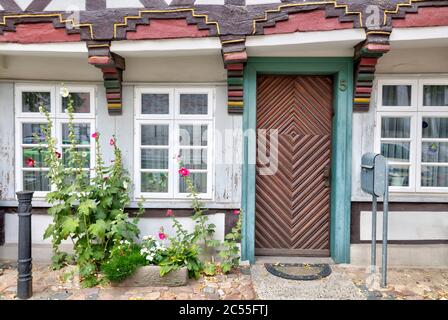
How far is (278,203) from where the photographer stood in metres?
4.59

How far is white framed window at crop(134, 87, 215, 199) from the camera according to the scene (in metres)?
4.39

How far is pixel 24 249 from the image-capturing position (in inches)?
141

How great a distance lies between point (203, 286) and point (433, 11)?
400 cm

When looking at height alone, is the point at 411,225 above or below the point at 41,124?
below

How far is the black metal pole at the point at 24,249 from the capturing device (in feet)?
11.6

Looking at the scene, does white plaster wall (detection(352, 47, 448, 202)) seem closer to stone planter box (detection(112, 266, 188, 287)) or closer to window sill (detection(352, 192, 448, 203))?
window sill (detection(352, 192, 448, 203))

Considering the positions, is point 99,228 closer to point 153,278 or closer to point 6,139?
point 153,278

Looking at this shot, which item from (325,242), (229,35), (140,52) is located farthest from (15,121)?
(325,242)

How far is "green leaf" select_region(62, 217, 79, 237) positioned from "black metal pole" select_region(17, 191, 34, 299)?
353 millimetres

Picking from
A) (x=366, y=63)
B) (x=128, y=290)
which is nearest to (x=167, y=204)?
(x=128, y=290)

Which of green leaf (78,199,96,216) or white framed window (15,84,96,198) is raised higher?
white framed window (15,84,96,198)

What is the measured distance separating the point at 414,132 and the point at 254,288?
9.30 feet

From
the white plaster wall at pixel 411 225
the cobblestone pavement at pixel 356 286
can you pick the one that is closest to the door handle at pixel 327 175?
the white plaster wall at pixel 411 225

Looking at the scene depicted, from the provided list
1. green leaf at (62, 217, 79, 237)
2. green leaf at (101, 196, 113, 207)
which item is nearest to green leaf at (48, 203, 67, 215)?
green leaf at (62, 217, 79, 237)
